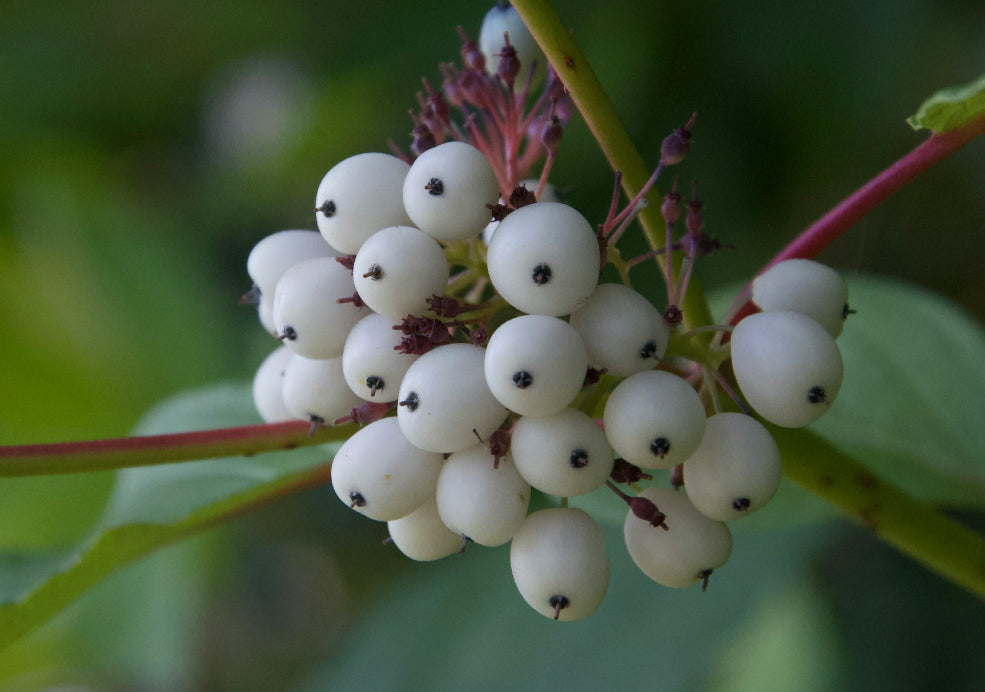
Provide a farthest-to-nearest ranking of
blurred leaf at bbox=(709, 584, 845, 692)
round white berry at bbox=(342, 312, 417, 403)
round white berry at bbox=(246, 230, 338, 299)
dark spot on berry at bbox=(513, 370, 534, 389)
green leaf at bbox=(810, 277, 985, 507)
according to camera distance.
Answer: blurred leaf at bbox=(709, 584, 845, 692) < green leaf at bbox=(810, 277, 985, 507) < round white berry at bbox=(246, 230, 338, 299) < round white berry at bbox=(342, 312, 417, 403) < dark spot on berry at bbox=(513, 370, 534, 389)

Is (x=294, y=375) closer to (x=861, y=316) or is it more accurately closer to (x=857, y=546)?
(x=861, y=316)

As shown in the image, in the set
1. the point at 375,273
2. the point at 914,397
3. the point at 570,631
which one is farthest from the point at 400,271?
the point at 570,631

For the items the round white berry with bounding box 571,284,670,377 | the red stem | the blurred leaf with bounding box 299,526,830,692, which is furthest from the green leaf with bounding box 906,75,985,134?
the blurred leaf with bounding box 299,526,830,692

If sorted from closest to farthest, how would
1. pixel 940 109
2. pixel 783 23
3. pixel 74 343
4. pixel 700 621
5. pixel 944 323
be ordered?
pixel 940 109 → pixel 944 323 → pixel 700 621 → pixel 783 23 → pixel 74 343

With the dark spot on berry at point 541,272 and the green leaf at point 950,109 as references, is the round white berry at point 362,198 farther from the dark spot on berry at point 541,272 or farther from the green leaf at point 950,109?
the green leaf at point 950,109

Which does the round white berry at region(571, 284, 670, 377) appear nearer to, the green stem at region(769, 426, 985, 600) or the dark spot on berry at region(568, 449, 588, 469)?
the dark spot on berry at region(568, 449, 588, 469)

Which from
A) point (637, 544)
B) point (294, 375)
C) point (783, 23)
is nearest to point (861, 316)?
point (783, 23)
